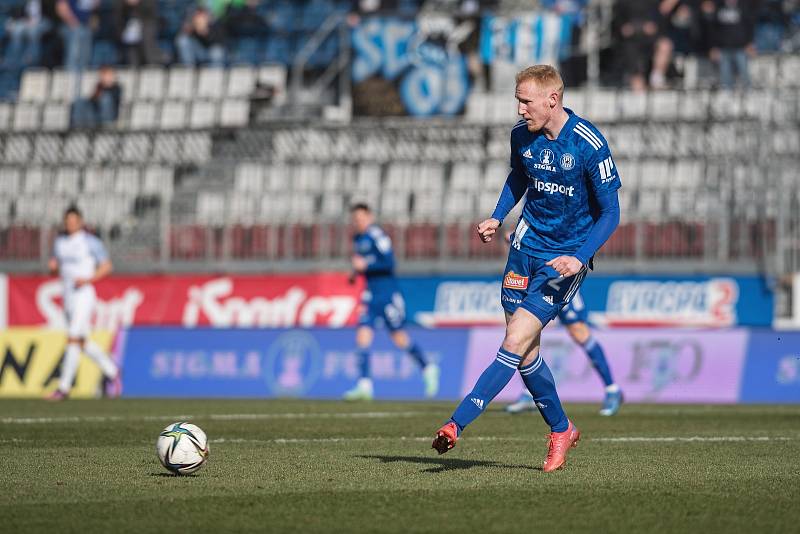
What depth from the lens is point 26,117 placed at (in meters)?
31.0

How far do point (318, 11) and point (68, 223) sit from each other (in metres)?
12.9

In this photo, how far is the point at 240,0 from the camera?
31.6m

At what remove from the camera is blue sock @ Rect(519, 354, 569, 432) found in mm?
9000

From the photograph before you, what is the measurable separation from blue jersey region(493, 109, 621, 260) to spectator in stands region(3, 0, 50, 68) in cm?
2600

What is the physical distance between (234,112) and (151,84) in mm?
2280

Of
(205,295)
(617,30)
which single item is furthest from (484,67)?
(205,295)

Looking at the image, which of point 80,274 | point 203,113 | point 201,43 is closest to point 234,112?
point 203,113

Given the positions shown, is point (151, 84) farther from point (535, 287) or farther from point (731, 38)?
point (535, 287)

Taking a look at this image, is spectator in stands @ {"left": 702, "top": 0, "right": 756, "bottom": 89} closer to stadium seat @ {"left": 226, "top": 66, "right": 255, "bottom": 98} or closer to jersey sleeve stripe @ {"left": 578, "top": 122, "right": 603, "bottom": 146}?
stadium seat @ {"left": 226, "top": 66, "right": 255, "bottom": 98}

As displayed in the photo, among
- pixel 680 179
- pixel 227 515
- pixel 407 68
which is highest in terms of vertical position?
pixel 407 68

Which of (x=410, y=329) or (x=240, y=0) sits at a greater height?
(x=240, y=0)

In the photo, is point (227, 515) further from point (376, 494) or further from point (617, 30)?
point (617, 30)

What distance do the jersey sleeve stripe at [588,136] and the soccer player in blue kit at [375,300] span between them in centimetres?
1075

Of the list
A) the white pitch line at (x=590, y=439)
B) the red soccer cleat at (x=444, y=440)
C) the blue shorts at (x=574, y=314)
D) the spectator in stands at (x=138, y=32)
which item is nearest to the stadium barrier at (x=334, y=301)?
the spectator in stands at (x=138, y=32)
